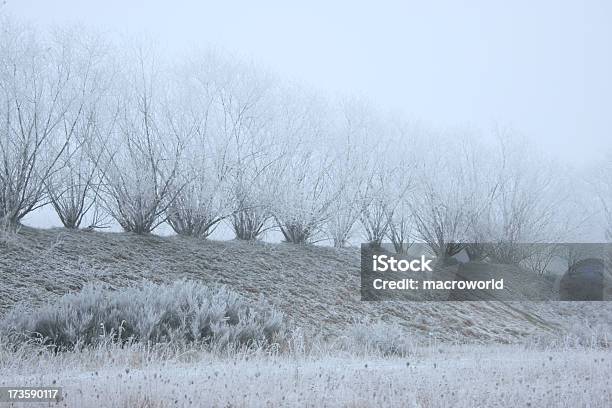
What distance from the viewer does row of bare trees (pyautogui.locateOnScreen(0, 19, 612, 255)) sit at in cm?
830

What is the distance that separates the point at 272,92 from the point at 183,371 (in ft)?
25.2

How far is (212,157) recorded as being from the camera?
978 centimetres

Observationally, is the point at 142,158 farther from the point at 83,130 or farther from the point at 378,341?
the point at 378,341

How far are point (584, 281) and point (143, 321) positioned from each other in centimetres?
1354

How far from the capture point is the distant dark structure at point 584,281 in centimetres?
1511

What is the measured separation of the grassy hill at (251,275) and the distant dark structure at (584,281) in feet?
13.8

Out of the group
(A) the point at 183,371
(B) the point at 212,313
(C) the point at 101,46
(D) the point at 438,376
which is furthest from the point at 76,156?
(D) the point at 438,376

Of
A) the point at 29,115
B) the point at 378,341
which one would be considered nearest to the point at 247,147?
the point at 29,115

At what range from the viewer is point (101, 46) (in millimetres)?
9172

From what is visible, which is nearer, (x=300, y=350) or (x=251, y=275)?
(x=300, y=350)

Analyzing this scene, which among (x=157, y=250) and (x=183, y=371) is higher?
(x=157, y=250)

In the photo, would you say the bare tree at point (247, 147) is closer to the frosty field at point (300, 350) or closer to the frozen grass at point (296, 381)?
the frosty field at point (300, 350)

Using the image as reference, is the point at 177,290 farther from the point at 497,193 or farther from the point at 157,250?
the point at 497,193

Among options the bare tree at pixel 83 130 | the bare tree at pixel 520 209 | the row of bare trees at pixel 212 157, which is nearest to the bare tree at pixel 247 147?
the row of bare trees at pixel 212 157
